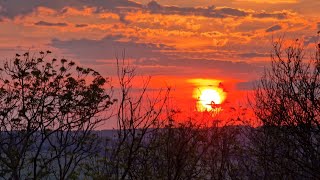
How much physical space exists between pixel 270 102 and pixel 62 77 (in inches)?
398

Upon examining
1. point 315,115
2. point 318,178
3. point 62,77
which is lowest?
point 318,178

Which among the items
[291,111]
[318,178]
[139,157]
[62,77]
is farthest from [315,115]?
[62,77]

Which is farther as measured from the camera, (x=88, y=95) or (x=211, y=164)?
(x=211, y=164)

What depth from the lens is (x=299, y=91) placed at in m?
21.8

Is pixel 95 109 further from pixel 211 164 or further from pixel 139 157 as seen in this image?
pixel 211 164

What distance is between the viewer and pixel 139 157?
22.1m

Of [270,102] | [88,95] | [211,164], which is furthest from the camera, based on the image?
[211,164]

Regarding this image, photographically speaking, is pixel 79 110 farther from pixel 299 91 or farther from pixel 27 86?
pixel 299 91

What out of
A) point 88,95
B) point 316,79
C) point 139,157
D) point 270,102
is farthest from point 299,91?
point 88,95

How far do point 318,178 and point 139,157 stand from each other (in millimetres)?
7171

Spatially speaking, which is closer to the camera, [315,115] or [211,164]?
[315,115]

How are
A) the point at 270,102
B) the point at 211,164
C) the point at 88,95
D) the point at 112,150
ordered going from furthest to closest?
the point at 211,164 → the point at 270,102 → the point at 112,150 → the point at 88,95

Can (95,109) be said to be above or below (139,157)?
above

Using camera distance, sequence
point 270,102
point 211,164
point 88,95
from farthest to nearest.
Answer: point 211,164, point 270,102, point 88,95
